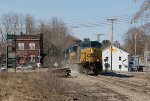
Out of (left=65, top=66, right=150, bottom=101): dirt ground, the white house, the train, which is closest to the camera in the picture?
(left=65, top=66, right=150, bottom=101): dirt ground

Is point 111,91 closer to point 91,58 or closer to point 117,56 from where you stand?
point 91,58

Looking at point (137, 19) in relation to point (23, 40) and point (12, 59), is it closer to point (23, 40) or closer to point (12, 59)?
point (12, 59)

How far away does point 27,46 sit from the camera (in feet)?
344

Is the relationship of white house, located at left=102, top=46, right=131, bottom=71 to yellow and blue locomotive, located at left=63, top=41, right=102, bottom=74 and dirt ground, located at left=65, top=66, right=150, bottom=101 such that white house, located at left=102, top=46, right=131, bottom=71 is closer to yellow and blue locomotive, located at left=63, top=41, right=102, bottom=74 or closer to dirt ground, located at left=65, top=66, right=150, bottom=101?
yellow and blue locomotive, located at left=63, top=41, right=102, bottom=74

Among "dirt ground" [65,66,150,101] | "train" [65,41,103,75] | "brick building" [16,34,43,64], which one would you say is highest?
"brick building" [16,34,43,64]

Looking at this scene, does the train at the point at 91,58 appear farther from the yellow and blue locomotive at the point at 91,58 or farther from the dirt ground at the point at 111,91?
the dirt ground at the point at 111,91

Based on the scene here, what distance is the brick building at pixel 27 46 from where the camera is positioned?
102 m

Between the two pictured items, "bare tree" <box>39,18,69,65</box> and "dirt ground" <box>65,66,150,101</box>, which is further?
"bare tree" <box>39,18,69,65</box>

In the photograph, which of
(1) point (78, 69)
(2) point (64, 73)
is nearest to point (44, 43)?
(1) point (78, 69)

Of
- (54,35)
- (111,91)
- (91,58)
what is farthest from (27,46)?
(111,91)

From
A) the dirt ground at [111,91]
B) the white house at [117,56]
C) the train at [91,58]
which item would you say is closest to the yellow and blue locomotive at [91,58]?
the train at [91,58]

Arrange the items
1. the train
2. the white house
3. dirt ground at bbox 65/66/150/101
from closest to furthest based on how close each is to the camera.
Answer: dirt ground at bbox 65/66/150/101 → the train → the white house

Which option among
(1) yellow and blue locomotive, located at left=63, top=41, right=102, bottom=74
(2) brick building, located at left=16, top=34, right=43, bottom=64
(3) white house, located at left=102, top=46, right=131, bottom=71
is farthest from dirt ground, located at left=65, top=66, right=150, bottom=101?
(3) white house, located at left=102, top=46, right=131, bottom=71

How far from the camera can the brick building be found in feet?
336
